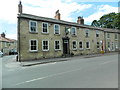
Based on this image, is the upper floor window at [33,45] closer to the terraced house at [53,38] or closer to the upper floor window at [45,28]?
the terraced house at [53,38]

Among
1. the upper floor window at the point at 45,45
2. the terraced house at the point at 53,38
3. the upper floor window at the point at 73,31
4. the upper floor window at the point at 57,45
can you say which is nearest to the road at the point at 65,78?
the terraced house at the point at 53,38

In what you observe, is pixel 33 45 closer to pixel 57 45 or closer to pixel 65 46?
pixel 57 45

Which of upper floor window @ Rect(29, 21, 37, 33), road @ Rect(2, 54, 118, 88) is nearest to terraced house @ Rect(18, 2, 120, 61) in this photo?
upper floor window @ Rect(29, 21, 37, 33)

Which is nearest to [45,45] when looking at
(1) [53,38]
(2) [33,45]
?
(1) [53,38]

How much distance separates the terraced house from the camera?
53.7 feet

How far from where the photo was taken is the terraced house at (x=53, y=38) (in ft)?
53.7

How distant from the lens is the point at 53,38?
63.8 feet

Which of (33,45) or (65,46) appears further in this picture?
(65,46)

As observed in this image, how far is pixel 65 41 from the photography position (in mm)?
21016

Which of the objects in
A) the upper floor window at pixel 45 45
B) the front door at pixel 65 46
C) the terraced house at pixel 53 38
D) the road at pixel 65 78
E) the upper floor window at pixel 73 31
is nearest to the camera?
the road at pixel 65 78

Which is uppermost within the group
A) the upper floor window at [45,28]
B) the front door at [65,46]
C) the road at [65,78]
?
the upper floor window at [45,28]

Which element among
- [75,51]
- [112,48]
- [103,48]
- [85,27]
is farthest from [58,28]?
[112,48]

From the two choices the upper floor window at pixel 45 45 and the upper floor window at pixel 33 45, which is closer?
the upper floor window at pixel 33 45

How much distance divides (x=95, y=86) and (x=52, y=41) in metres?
14.9
